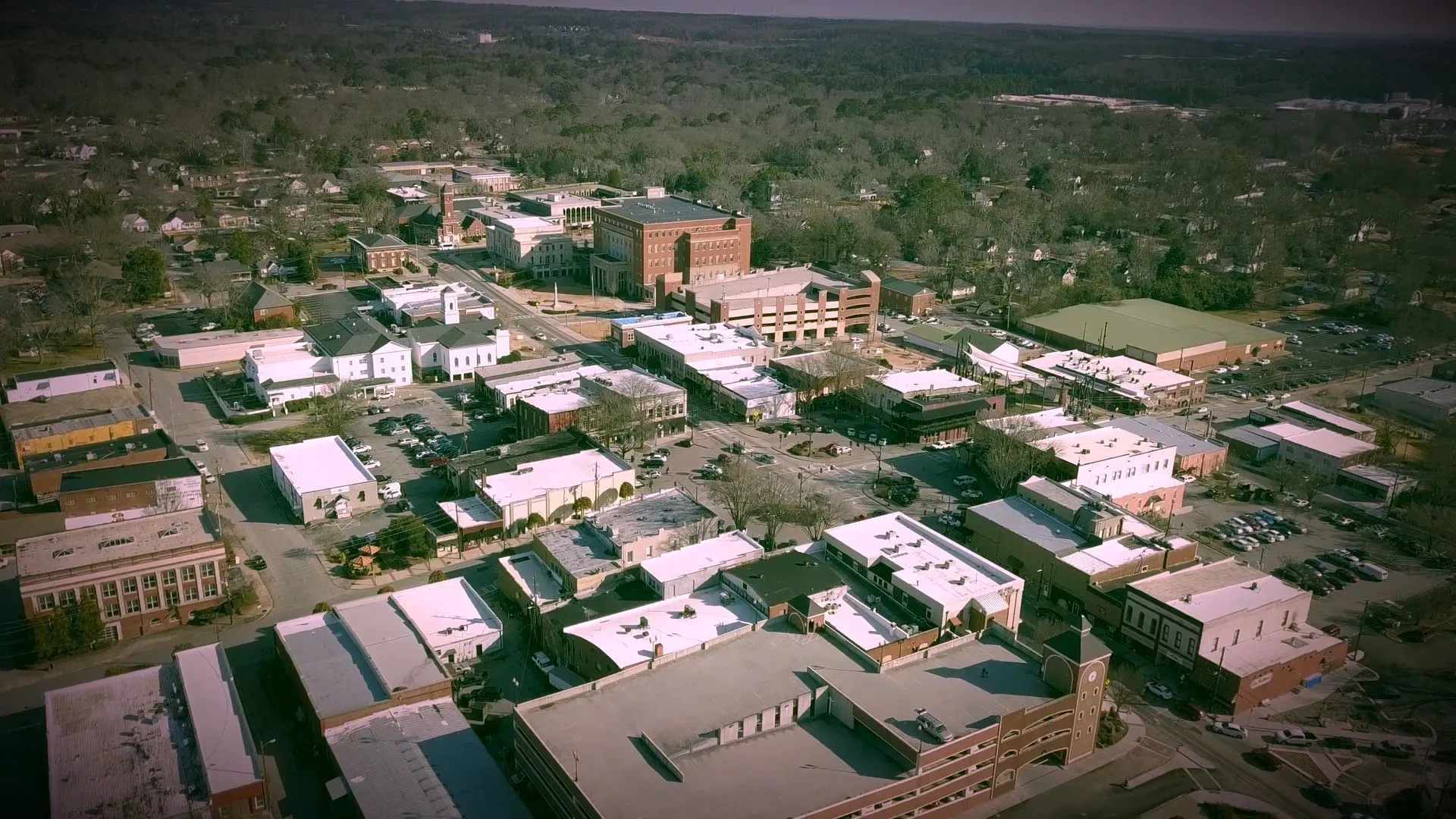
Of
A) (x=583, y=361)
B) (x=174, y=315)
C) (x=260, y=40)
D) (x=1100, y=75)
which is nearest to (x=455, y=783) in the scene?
(x=583, y=361)

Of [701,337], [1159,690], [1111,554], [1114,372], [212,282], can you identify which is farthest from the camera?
[212,282]

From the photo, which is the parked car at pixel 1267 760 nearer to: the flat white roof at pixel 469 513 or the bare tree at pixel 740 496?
the bare tree at pixel 740 496

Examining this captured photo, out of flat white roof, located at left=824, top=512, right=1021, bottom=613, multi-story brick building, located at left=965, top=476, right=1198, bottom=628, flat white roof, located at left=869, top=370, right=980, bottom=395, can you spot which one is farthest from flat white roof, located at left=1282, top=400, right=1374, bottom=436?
flat white roof, located at left=824, top=512, right=1021, bottom=613

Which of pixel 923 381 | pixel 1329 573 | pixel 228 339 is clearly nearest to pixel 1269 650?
pixel 1329 573

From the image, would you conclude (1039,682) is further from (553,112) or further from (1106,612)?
(553,112)

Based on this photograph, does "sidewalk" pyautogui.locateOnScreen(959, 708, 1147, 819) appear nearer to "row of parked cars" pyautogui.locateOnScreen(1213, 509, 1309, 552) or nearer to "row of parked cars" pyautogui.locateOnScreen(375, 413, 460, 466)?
"row of parked cars" pyautogui.locateOnScreen(1213, 509, 1309, 552)

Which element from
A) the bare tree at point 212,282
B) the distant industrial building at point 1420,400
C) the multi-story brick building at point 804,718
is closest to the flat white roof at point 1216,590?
the multi-story brick building at point 804,718

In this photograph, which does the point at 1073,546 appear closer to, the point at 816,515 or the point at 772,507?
the point at 816,515
